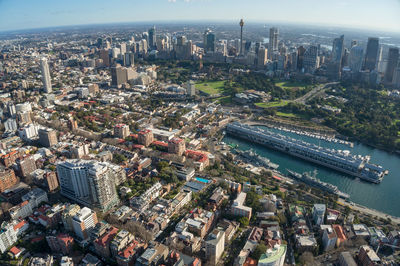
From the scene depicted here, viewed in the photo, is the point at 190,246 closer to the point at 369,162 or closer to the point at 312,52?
the point at 369,162

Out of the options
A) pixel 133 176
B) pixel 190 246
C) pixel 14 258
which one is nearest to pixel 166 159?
pixel 133 176

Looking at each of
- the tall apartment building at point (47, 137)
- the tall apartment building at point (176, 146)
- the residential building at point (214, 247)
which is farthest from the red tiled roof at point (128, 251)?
the tall apartment building at point (47, 137)

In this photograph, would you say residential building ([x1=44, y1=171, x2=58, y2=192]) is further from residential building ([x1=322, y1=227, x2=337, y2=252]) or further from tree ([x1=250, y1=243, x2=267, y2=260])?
residential building ([x1=322, y1=227, x2=337, y2=252])

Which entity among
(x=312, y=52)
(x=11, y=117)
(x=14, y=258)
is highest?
(x=312, y=52)

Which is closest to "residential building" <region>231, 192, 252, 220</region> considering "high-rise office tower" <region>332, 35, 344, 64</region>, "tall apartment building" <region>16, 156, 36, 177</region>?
"tall apartment building" <region>16, 156, 36, 177</region>

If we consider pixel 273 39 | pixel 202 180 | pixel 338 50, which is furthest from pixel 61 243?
pixel 273 39

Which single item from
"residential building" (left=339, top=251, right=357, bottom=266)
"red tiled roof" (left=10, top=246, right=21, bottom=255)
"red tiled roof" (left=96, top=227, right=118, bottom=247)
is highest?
"red tiled roof" (left=96, top=227, right=118, bottom=247)
